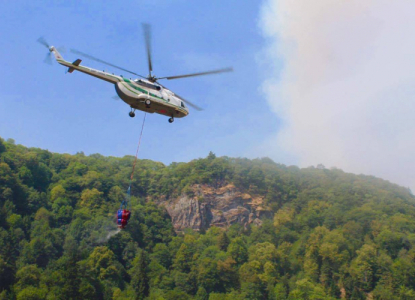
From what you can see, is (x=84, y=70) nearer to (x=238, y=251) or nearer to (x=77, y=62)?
(x=77, y=62)

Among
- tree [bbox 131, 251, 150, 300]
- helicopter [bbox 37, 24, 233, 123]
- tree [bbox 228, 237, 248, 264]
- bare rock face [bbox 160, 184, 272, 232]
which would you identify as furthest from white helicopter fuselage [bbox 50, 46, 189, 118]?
bare rock face [bbox 160, 184, 272, 232]

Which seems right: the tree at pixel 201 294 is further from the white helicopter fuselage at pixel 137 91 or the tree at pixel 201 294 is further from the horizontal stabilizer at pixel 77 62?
the horizontal stabilizer at pixel 77 62

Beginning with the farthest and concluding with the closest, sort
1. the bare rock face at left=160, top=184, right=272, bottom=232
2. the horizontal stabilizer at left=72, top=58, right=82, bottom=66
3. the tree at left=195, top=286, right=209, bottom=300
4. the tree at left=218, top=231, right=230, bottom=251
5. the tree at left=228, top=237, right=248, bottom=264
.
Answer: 1. the bare rock face at left=160, top=184, right=272, bottom=232
2. the tree at left=218, top=231, right=230, bottom=251
3. the tree at left=228, top=237, right=248, bottom=264
4. the tree at left=195, top=286, right=209, bottom=300
5. the horizontal stabilizer at left=72, top=58, right=82, bottom=66

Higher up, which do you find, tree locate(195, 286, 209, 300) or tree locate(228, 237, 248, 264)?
tree locate(228, 237, 248, 264)

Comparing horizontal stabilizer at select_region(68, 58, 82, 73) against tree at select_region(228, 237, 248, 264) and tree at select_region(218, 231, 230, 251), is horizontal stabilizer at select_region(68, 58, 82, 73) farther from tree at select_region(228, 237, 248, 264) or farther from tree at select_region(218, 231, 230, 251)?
tree at select_region(218, 231, 230, 251)

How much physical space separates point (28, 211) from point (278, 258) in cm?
6504

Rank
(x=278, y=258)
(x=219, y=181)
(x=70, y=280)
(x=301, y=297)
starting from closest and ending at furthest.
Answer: (x=70, y=280) → (x=301, y=297) → (x=278, y=258) → (x=219, y=181)

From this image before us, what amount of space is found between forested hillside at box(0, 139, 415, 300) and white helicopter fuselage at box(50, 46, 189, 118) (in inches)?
2045

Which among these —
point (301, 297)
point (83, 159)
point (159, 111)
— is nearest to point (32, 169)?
point (83, 159)

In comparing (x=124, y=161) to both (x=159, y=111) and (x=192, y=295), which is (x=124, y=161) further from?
(x=159, y=111)

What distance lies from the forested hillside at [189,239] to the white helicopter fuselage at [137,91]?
51.9 meters

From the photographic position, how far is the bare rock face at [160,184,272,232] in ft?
466

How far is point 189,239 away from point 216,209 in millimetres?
18167

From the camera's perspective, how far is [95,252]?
10650cm
